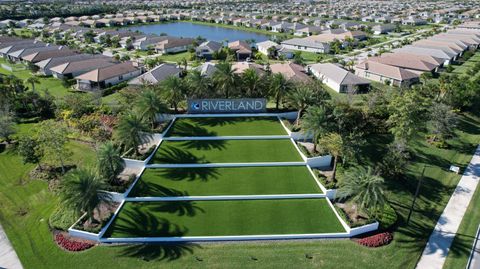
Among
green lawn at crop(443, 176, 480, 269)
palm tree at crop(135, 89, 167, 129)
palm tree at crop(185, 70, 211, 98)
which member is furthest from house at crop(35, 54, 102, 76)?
green lawn at crop(443, 176, 480, 269)

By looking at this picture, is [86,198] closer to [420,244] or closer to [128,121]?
[128,121]

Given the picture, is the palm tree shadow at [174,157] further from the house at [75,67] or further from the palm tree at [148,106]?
the house at [75,67]

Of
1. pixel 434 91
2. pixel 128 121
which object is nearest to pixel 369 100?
pixel 434 91

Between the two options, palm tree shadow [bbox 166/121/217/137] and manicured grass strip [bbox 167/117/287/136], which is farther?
manicured grass strip [bbox 167/117/287/136]

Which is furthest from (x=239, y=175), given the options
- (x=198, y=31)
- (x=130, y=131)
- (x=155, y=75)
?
(x=198, y=31)

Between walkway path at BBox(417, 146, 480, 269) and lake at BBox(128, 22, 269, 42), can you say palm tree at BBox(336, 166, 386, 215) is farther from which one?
lake at BBox(128, 22, 269, 42)

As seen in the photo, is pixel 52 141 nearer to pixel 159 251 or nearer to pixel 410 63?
pixel 159 251
